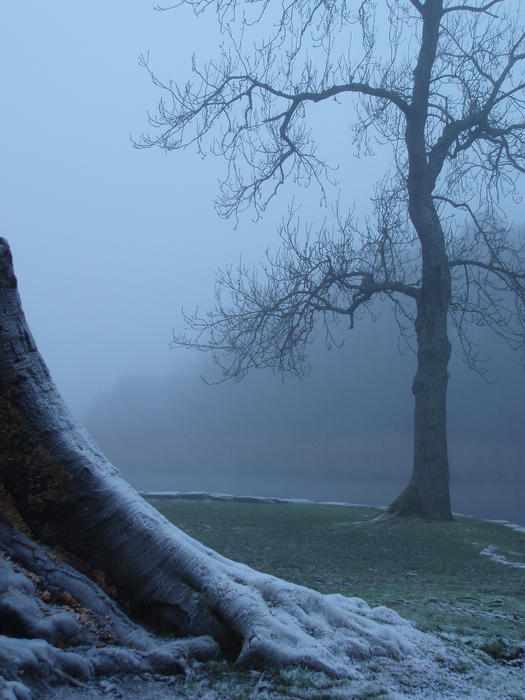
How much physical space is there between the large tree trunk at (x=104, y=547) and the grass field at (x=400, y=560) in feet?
1.30

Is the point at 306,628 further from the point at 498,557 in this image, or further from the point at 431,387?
the point at 431,387

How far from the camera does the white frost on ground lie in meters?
6.99

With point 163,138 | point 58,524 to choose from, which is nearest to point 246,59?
point 163,138

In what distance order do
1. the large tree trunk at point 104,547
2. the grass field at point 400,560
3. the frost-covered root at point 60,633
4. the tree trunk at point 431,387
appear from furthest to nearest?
the tree trunk at point 431,387 < the grass field at point 400,560 < the large tree trunk at point 104,547 < the frost-covered root at point 60,633

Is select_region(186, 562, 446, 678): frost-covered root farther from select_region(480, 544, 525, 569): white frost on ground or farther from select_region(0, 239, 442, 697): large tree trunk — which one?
select_region(480, 544, 525, 569): white frost on ground

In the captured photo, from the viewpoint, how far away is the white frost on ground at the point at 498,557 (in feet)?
22.9

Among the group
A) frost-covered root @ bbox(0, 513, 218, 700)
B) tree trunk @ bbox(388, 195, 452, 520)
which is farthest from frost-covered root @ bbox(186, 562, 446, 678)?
tree trunk @ bbox(388, 195, 452, 520)

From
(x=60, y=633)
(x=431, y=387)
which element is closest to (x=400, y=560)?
(x=431, y=387)

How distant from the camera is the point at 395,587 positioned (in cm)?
505

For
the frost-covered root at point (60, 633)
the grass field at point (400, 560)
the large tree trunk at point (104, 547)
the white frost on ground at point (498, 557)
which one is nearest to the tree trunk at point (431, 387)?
the grass field at point (400, 560)

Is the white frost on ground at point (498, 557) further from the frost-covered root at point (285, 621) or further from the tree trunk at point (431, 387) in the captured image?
the frost-covered root at point (285, 621)

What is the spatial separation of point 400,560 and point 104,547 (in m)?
5.15

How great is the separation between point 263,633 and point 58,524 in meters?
0.93

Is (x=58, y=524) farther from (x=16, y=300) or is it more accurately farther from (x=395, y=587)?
(x=395, y=587)
